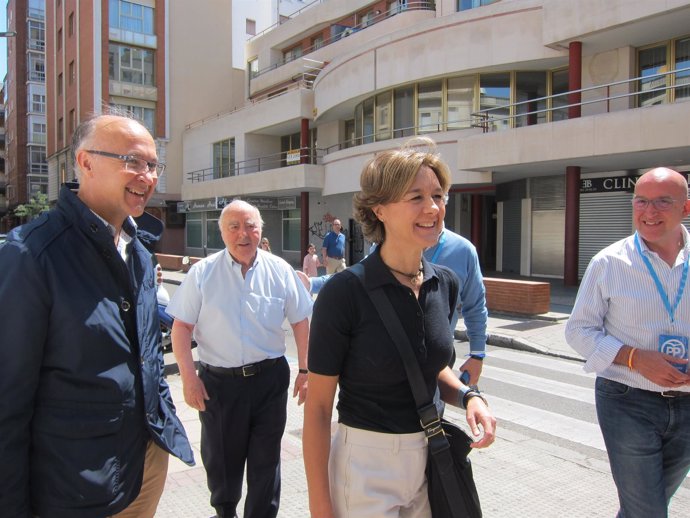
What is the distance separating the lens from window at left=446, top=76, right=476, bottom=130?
19234mm

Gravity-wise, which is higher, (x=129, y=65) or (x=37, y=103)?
(x=37, y=103)

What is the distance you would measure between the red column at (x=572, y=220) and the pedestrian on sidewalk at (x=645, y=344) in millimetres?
14210

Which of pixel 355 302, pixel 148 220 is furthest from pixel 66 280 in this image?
pixel 355 302

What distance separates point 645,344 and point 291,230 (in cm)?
2985

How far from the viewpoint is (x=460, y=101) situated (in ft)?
63.7

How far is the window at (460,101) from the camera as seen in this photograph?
19234 mm

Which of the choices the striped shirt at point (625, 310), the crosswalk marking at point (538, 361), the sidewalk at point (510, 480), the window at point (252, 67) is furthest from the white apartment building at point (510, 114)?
the window at point (252, 67)

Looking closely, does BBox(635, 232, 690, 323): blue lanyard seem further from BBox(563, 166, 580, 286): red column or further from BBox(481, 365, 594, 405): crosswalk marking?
BBox(563, 166, 580, 286): red column

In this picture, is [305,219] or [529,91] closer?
[529,91]

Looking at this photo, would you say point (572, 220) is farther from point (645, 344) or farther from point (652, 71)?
point (645, 344)

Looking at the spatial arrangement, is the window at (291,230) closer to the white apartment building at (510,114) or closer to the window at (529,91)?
the white apartment building at (510,114)

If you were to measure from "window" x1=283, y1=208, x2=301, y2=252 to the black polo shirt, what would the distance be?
29.2 m

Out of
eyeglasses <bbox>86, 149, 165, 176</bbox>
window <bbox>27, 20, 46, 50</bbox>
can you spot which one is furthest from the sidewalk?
window <bbox>27, 20, 46, 50</bbox>

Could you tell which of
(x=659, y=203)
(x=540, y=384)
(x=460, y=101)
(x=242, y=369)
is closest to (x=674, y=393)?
(x=659, y=203)
